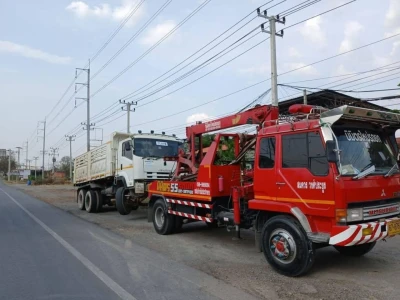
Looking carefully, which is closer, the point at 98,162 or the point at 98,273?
the point at 98,273

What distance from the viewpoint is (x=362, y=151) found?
5863 mm

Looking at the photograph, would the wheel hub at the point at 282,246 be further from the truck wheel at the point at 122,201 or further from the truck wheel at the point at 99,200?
the truck wheel at the point at 99,200

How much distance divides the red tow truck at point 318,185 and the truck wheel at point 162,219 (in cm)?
269

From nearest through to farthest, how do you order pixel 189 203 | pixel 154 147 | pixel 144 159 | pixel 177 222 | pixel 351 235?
pixel 351 235 < pixel 189 203 < pixel 177 222 < pixel 144 159 < pixel 154 147

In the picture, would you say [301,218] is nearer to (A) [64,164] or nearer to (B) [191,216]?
(B) [191,216]

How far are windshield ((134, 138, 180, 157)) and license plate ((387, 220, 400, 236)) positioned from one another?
8.95m

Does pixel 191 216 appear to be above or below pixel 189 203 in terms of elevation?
below

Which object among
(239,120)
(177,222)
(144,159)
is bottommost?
(177,222)

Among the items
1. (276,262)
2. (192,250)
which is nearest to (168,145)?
(192,250)

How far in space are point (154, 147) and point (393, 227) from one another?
913 cm

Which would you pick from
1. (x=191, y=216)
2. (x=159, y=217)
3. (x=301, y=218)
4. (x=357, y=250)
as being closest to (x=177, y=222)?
(x=159, y=217)

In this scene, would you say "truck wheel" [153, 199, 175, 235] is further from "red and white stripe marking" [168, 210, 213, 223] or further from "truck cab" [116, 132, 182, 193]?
"truck cab" [116, 132, 182, 193]

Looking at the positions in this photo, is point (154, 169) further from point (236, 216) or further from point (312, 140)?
point (312, 140)

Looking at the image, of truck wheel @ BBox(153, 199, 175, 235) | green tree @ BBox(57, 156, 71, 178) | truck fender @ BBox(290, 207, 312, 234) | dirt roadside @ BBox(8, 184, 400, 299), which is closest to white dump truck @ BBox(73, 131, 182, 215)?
truck wheel @ BBox(153, 199, 175, 235)
